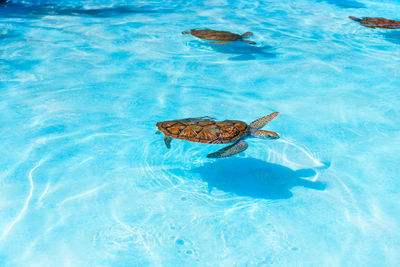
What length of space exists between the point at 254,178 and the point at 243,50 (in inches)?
167

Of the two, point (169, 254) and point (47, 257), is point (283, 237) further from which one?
point (47, 257)

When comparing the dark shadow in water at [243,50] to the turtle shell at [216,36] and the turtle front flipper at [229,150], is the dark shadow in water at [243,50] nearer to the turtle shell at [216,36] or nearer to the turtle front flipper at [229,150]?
the turtle shell at [216,36]

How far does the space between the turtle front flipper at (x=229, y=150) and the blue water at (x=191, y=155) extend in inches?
18.3

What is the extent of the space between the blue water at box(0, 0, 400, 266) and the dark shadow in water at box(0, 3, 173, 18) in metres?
1.78

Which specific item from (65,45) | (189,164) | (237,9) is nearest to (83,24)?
(65,45)

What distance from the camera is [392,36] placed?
810 cm

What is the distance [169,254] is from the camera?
2.93 meters

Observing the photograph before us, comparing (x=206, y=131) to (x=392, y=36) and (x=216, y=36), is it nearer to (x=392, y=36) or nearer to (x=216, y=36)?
(x=216, y=36)

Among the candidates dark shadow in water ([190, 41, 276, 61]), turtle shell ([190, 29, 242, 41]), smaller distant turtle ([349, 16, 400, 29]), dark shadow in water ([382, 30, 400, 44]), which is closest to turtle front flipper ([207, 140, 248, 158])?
dark shadow in water ([190, 41, 276, 61])

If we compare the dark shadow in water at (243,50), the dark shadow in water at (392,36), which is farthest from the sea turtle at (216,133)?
the dark shadow in water at (392,36)

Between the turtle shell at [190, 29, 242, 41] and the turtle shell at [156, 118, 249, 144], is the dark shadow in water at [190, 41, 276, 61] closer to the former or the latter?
the turtle shell at [190, 29, 242, 41]

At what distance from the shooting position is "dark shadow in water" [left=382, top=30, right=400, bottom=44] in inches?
309

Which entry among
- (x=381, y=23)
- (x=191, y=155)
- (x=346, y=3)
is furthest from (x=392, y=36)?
(x=191, y=155)

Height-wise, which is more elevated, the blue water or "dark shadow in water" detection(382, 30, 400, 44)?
"dark shadow in water" detection(382, 30, 400, 44)
